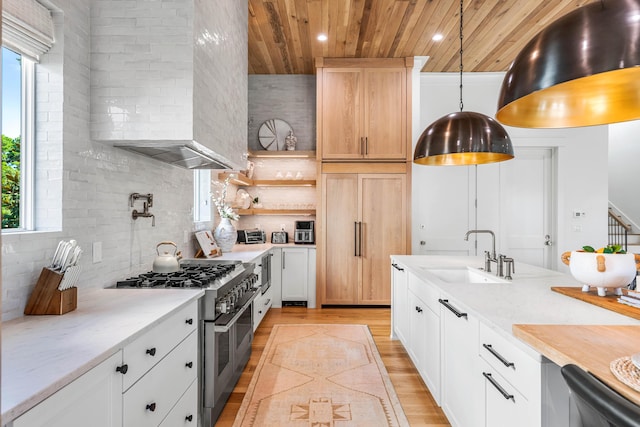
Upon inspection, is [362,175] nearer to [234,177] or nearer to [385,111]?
[385,111]

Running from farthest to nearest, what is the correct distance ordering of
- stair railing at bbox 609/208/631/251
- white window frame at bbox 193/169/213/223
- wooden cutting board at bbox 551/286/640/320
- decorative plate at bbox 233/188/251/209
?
stair railing at bbox 609/208/631/251, decorative plate at bbox 233/188/251/209, white window frame at bbox 193/169/213/223, wooden cutting board at bbox 551/286/640/320

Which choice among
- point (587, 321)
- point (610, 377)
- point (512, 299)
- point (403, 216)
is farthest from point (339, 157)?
point (610, 377)

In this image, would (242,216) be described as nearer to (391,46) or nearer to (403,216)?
(403,216)

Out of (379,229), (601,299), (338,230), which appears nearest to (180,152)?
(601,299)

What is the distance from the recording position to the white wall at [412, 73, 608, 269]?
16.0 feet

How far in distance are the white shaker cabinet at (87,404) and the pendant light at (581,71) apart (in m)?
1.58

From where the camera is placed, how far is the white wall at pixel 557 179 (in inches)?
193

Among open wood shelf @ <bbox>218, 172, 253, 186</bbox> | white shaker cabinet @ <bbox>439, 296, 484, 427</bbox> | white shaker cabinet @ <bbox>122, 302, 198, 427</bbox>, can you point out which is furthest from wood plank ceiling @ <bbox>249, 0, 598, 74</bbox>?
white shaker cabinet @ <bbox>122, 302, 198, 427</bbox>

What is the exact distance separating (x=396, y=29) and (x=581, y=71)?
10.9ft

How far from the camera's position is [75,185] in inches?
76.5

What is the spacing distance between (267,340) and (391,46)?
3452 millimetres

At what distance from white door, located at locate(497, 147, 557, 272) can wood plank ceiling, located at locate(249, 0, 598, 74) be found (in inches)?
52.0

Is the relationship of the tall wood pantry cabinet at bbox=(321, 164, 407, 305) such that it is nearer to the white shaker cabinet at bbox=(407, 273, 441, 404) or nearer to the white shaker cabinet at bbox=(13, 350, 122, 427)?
the white shaker cabinet at bbox=(407, 273, 441, 404)

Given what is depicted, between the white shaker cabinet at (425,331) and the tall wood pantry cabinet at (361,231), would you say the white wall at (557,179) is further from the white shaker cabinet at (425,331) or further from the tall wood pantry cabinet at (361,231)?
the white shaker cabinet at (425,331)
